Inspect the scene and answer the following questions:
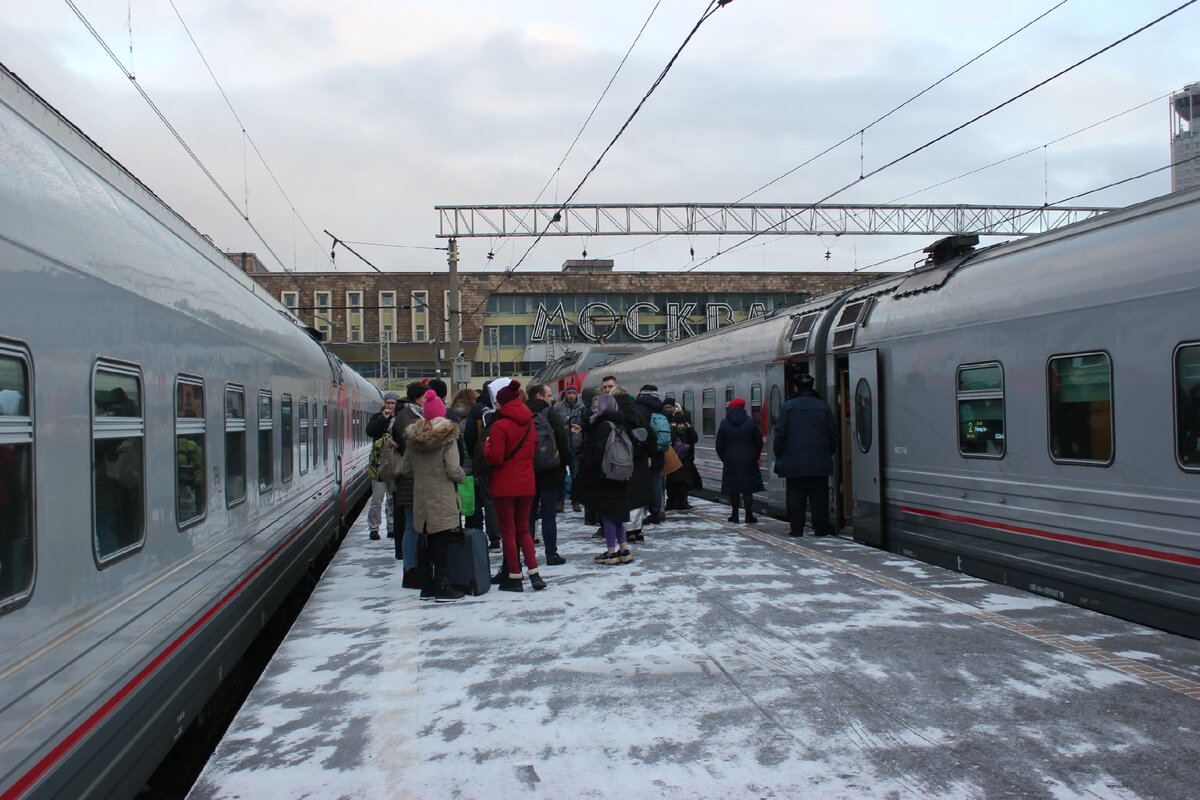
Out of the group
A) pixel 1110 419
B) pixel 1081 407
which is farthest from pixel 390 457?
pixel 1110 419

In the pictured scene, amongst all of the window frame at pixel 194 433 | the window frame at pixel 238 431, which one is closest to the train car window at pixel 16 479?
the window frame at pixel 194 433

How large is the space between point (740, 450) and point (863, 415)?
80.0 inches

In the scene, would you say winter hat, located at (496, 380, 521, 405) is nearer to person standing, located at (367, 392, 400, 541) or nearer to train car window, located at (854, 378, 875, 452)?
person standing, located at (367, 392, 400, 541)

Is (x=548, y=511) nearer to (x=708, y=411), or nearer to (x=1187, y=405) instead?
(x=1187, y=405)

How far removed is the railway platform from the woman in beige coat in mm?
316

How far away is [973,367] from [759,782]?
17.9 feet

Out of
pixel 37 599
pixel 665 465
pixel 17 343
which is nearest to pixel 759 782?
pixel 37 599

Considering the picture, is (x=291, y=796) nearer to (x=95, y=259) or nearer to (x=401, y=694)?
(x=401, y=694)

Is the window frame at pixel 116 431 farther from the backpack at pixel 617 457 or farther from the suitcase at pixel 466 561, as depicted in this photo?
the backpack at pixel 617 457

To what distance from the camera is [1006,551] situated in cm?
809

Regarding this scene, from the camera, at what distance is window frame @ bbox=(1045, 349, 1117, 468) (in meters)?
6.77

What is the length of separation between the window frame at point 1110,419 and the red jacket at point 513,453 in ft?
13.0

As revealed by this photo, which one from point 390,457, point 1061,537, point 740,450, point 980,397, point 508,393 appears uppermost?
point 508,393

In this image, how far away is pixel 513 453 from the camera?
8008mm
